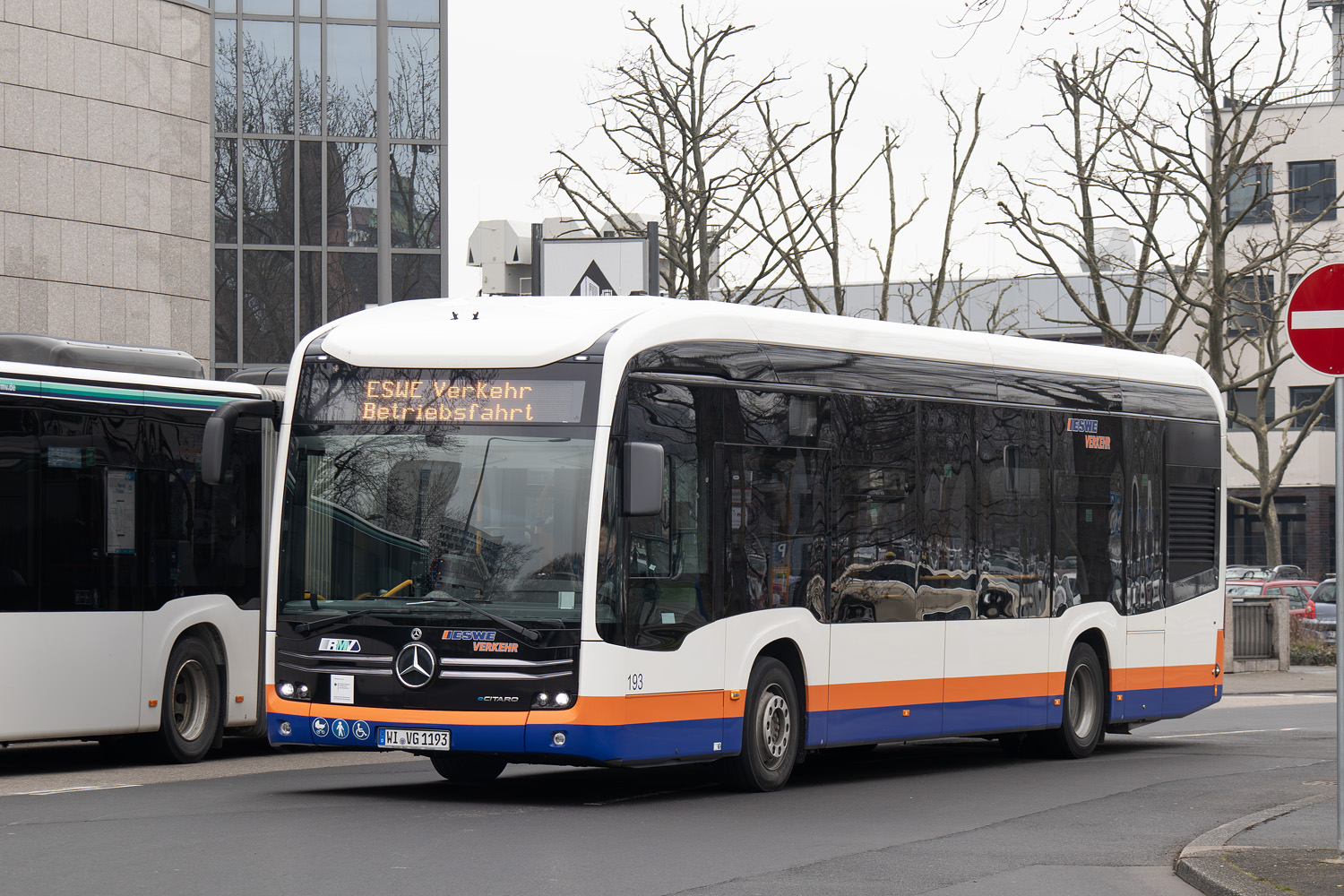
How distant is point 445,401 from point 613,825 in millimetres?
2852

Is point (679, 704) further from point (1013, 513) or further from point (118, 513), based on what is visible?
point (118, 513)

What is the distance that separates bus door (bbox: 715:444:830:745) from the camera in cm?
1232

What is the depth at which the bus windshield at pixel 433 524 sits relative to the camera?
37.4 feet

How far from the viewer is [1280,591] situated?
42.3m

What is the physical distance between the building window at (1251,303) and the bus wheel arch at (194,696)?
86.9 ft

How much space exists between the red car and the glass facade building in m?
20.0

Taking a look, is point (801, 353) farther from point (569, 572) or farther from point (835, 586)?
point (569, 572)

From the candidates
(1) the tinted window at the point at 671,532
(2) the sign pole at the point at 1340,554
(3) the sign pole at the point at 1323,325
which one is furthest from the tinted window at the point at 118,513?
(2) the sign pole at the point at 1340,554

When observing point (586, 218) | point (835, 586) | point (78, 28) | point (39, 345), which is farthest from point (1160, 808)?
point (586, 218)

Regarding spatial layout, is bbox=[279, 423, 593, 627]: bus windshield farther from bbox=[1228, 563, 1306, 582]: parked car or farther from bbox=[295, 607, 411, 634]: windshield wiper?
bbox=[1228, 563, 1306, 582]: parked car

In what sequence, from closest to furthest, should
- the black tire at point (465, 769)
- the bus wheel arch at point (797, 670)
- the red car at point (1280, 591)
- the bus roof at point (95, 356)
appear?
1. the bus wheel arch at point (797, 670)
2. the black tire at point (465, 769)
3. the bus roof at point (95, 356)
4. the red car at point (1280, 591)

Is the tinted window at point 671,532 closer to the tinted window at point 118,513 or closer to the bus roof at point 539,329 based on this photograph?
the bus roof at point 539,329

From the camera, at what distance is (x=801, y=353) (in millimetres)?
13312

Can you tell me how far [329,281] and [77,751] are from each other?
19347 mm
